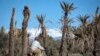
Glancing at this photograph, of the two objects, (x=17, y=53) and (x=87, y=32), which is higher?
(x=87, y=32)

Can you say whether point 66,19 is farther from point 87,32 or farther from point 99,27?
point 99,27

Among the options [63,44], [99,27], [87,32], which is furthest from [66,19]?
[99,27]

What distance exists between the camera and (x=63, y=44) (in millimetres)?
43000

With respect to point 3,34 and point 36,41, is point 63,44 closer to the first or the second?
point 3,34

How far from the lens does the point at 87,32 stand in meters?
49.5

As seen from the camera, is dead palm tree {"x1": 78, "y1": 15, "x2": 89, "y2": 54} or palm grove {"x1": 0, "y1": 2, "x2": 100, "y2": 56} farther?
dead palm tree {"x1": 78, "y1": 15, "x2": 89, "y2": 54}

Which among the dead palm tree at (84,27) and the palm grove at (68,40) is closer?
the palm grove at (68,40)

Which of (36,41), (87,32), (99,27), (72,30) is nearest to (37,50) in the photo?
(36,41)

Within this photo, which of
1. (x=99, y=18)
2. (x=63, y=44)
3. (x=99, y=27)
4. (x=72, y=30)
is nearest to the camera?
(x=99, y=27)

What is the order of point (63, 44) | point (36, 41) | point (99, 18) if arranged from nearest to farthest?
point (36, 41), point (99, 18), point (63, 44)

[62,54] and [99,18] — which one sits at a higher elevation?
[99,18]

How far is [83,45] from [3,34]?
1332 centimetres

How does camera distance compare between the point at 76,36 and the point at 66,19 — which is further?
the point at 76,36

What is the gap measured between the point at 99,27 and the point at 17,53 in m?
12.1
